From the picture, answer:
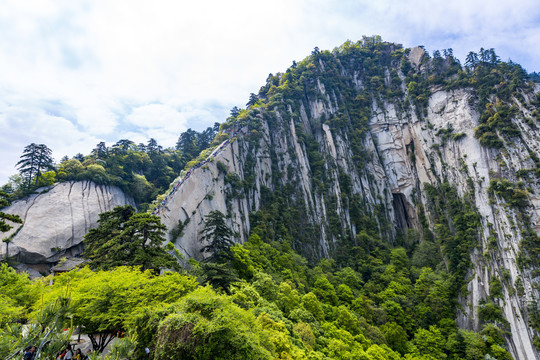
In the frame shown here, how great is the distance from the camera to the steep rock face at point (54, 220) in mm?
25516

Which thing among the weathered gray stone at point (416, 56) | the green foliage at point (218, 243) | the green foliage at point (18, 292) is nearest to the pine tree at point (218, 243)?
the green foliage at point (218, 243)

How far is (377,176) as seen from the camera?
193 ft

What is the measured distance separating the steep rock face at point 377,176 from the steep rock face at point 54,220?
42.1ft

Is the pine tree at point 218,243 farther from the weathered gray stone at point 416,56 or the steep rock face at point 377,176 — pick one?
the weathered gray stone at point 416,56

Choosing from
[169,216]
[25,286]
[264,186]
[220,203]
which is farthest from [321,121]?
[25,286]

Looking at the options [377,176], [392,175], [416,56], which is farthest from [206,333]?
[416,56]

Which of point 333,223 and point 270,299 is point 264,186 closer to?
point 333,223

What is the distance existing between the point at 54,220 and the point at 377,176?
193ft

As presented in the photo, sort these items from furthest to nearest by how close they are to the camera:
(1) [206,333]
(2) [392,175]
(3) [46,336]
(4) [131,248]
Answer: (2) [392,175], (4) [131,248], (1) [206,333], (3) [46,336]

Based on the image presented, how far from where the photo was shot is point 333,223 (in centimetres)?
4884

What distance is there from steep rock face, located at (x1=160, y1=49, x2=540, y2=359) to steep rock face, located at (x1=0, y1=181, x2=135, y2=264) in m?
12.8

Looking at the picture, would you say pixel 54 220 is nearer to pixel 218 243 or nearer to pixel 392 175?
pixel 218 243

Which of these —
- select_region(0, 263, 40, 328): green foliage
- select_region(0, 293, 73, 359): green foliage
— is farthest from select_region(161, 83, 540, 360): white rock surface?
select_region(0, 293, 73, 359): green foliage

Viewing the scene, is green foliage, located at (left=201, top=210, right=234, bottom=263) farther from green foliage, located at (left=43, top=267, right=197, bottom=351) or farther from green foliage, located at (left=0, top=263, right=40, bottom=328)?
green foliage, located at (left=0, top=263, right=40, bottom=328)
